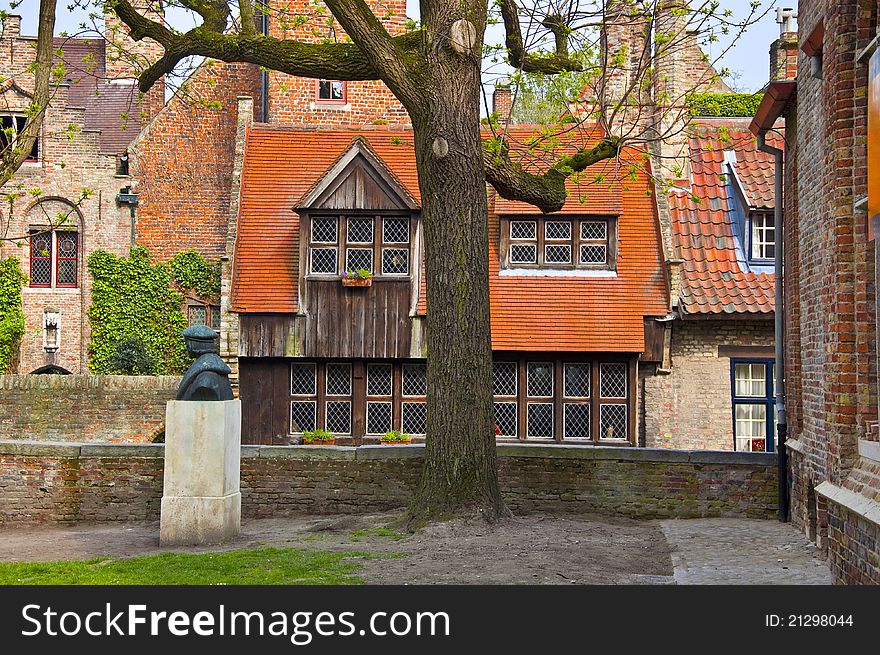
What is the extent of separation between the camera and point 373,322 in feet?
78.7

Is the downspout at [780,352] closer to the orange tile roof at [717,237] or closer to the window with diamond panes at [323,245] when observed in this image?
the orange tile roof at [717,237]

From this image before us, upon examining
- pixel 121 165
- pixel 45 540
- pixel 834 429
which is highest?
A: pixel 121 165

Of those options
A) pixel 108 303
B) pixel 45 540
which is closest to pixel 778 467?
pixel 45 540

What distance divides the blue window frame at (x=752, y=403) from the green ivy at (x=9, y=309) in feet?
58.6

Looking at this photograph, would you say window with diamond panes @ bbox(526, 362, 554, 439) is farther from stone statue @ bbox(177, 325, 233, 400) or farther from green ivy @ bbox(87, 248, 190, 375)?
stone statue @ bbox(177, 325, 233, 400)

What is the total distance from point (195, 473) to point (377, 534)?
199 centimetres

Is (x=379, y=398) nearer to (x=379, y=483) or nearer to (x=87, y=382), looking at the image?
(x=87, y=382)

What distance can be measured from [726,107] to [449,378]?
76.2 feet

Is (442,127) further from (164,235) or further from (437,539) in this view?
(164,235)

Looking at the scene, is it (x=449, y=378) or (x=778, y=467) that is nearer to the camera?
(x=449, y=378)

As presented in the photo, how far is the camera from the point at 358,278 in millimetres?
23797

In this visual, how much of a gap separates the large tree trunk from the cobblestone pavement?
84.5 inches

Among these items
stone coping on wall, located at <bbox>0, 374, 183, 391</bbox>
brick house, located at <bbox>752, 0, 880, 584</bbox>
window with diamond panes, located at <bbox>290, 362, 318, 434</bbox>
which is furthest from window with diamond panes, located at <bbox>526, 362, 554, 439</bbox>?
brick house, located at <bbox>752, 0, 880, 584</bbox>

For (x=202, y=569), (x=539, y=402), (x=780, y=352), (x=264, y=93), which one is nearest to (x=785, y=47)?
(x=780, y=352)
